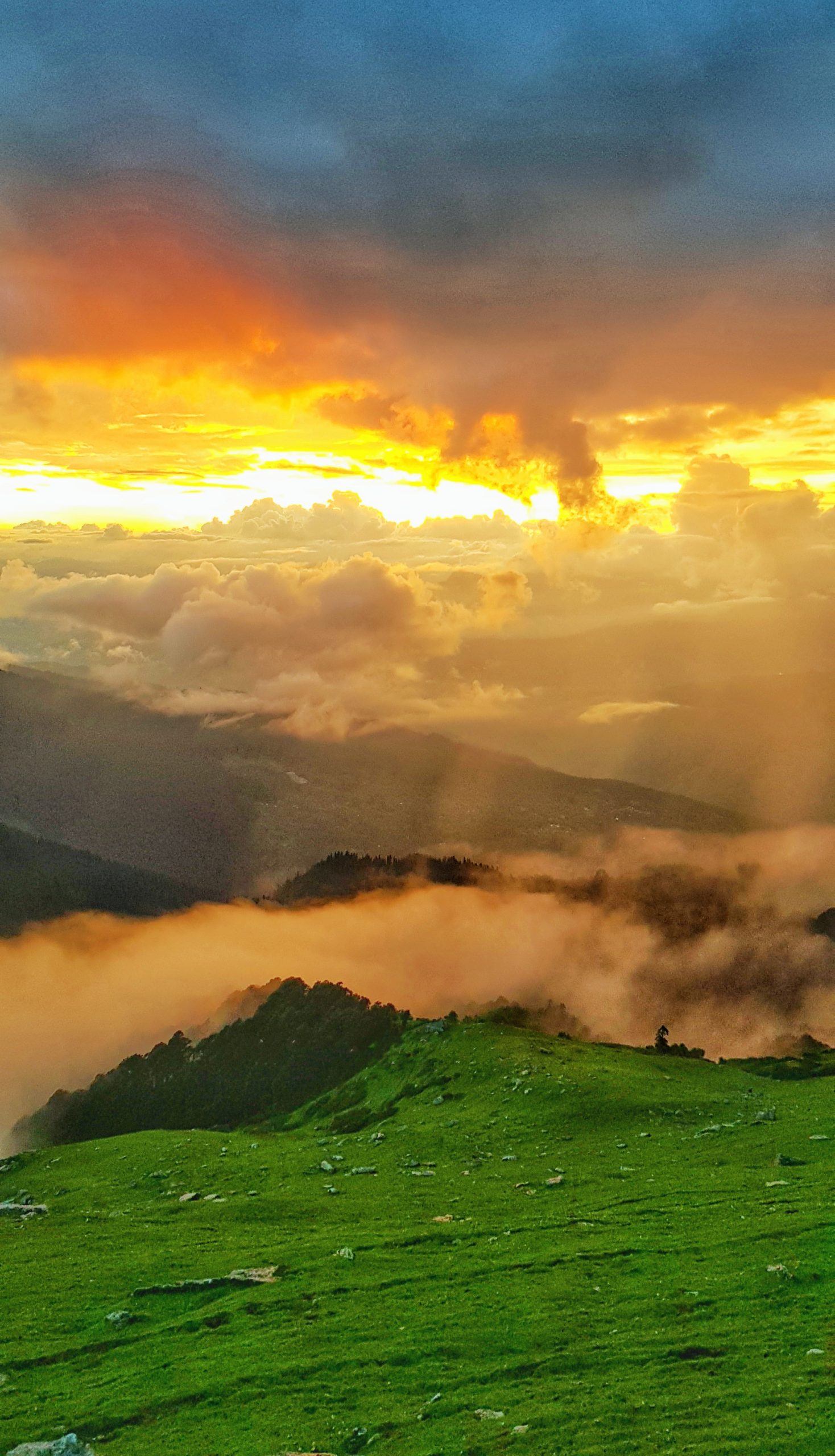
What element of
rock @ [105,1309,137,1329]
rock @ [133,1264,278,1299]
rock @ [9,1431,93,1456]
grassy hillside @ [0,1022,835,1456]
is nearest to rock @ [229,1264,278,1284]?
rock @ [133,1264,278,1299]

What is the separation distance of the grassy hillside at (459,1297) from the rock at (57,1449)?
1.35m

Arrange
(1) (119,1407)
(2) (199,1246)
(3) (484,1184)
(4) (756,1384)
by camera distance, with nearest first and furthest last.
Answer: (4) (756,1384) → (1) (119,1407) → (2) (199,1246) → (3) (484,1184)

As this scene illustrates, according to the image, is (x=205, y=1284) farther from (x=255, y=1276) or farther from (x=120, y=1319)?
(x=120, y=1319)

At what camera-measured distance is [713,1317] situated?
42.9 m

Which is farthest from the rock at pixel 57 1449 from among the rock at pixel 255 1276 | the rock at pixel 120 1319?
the rock at pixel 255 1276

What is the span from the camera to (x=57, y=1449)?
1515 inches

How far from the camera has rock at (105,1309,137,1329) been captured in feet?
173

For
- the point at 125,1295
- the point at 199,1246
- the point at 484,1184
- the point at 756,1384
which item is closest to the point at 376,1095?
the point at 484,1184

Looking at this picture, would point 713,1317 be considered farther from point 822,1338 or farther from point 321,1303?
point 321,1303

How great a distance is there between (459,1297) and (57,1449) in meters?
19.7

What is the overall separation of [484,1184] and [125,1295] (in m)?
29.7

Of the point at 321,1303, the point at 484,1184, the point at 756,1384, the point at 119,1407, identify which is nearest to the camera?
the point at 756,1384

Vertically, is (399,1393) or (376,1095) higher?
(399,1393)

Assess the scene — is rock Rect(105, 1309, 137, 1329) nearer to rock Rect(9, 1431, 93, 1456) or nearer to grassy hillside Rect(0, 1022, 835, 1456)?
grassy hillside Rect(0, 1022, 835, 1456)
